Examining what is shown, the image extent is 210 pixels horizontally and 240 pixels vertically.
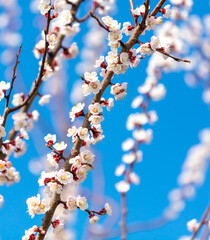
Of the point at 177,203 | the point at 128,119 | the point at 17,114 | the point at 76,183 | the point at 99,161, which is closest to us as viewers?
the point at 76,183

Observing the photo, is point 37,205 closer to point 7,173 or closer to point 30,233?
point 30,233

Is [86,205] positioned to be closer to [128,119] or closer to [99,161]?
A: [99,161]

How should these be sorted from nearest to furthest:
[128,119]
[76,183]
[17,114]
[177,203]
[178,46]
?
[76,183]
[17,114]
[128,119]
[178,46]
[177,203]

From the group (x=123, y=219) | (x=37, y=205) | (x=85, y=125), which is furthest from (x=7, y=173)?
(x=123, y=219)

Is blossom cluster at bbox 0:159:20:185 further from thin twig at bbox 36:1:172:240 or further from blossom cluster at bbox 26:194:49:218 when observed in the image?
thin twig at bbox 36:1:172:240

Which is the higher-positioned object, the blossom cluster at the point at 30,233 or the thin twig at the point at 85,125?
the thin twig at the point at 85,125

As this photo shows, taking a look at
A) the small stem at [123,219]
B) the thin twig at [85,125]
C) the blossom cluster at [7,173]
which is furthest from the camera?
the small stem at [123,219]

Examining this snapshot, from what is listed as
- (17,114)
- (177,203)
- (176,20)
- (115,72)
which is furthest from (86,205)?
(177,203)

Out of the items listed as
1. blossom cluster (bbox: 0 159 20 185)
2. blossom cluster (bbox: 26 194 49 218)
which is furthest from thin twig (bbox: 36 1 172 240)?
blossom cluster (bbox: 0 159 20 185)

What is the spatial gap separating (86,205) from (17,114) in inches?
40.1

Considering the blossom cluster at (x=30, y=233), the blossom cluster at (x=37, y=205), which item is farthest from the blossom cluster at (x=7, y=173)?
the blossom cluster at (x=30, y=233)

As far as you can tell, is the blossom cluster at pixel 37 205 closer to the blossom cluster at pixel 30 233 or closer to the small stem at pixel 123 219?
the blossom cluster at pixel 30 233

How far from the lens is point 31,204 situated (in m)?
2.04

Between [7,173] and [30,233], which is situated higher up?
[7,173]
